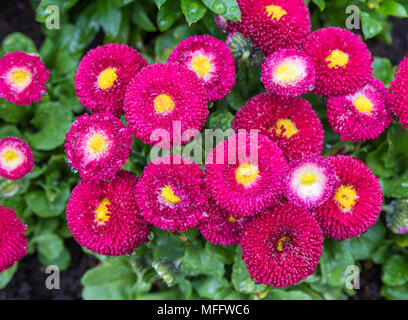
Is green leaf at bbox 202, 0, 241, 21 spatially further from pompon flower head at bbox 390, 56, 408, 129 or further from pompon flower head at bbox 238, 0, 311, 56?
pompon flower head at bbox 390, 56, 408, 129

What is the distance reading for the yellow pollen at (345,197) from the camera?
1.20m

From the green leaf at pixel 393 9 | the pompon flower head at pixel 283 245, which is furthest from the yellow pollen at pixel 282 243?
the green leaf at pixel 393 9

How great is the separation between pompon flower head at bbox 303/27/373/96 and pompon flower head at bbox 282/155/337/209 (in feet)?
1.00

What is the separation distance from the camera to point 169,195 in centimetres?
114

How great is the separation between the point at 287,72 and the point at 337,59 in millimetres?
197

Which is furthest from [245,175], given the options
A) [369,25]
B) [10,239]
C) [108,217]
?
[369,25]

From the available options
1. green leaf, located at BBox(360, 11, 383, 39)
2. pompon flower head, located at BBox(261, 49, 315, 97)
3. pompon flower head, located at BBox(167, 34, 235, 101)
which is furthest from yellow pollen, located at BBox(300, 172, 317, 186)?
green leaf, located at BBox(360, 11, 383, 39)

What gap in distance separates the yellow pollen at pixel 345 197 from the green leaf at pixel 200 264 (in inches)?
22.8

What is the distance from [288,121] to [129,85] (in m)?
0.52

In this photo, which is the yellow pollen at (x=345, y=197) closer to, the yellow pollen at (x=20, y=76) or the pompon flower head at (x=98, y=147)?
the pompon flower head at (x=98, y=147)

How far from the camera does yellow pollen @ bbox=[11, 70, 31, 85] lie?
1407 millimetres

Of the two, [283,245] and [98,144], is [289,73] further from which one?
[98,144]
